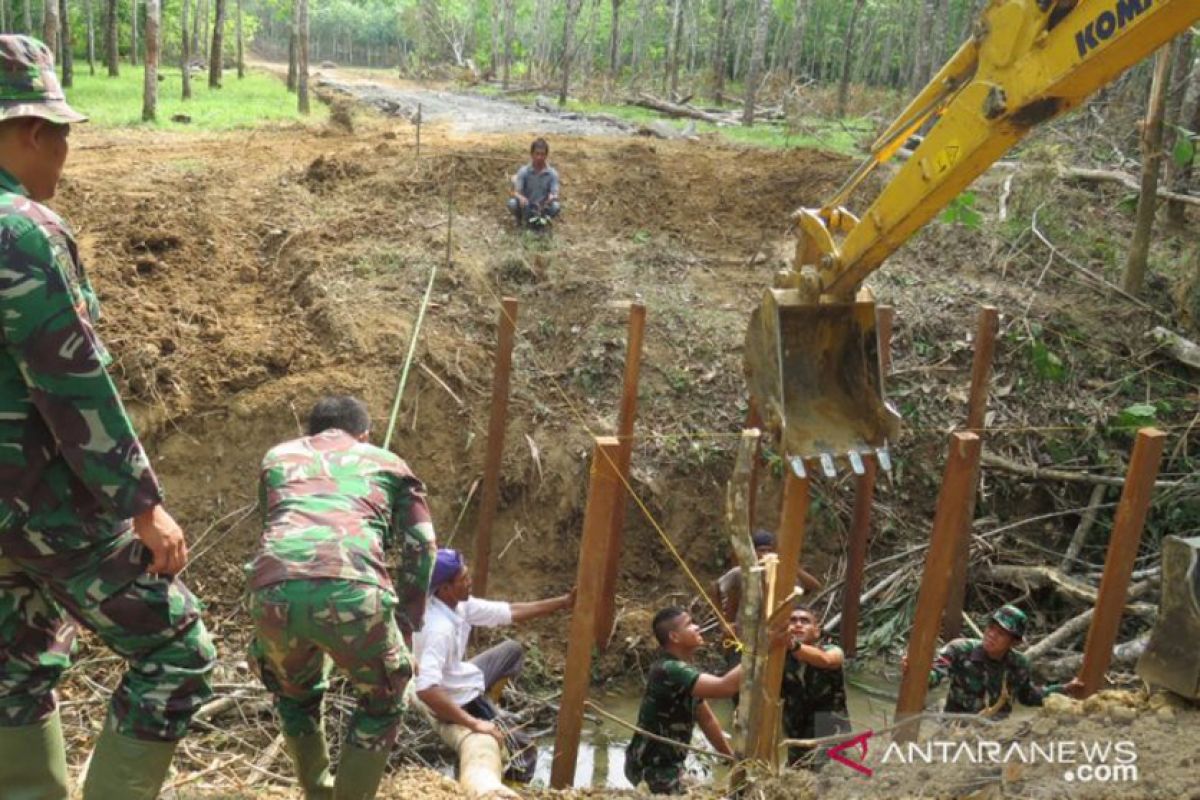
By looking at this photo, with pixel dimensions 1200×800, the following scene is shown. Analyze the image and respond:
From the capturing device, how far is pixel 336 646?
3.23 meters

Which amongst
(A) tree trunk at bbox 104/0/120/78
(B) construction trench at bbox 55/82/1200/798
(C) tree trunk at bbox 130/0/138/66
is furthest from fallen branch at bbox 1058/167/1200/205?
(C) tree trunk at bbox 130/0/138/66

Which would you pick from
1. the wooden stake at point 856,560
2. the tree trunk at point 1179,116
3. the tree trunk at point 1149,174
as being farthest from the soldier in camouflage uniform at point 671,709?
the tree trunk at point 1179,116

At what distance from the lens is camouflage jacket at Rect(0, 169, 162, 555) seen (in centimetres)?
246

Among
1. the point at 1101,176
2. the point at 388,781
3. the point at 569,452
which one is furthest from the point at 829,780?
the point at 1101,176

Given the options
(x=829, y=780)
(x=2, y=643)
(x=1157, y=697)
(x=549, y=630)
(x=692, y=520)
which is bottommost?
(x=549, y=630)

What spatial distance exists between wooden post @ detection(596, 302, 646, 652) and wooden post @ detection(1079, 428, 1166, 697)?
8.38ft

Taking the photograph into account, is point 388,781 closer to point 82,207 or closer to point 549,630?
point 549,630

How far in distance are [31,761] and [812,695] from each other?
3.69 metres

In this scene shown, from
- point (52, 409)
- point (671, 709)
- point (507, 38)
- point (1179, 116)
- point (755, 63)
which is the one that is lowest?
point (671, 709)

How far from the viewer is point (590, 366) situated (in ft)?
27.0

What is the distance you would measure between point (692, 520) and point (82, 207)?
6.10 meters

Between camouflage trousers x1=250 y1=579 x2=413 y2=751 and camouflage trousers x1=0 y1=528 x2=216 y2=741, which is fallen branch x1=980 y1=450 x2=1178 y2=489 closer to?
camouflage trousers x1=250 y1=579 x2=413 y2=751

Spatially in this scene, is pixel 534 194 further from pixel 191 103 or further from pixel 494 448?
pixel 191 103

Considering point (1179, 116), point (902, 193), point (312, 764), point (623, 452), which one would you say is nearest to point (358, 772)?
point (312, 764)
